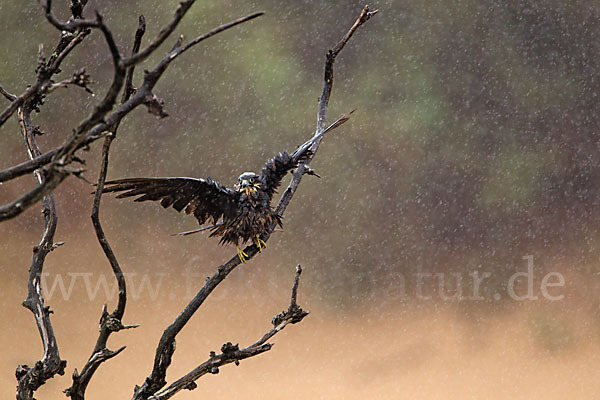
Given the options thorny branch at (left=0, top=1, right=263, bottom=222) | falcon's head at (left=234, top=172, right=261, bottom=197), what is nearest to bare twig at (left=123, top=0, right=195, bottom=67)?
thorny branch at (left=0, top=1, right=263, bottom=222)

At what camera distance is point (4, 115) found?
58.4 inches

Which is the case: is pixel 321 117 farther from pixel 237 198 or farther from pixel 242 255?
pixel 242 255

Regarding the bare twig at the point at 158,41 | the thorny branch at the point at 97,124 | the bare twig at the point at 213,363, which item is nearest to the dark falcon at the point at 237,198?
the bare twig at the point at 213,363

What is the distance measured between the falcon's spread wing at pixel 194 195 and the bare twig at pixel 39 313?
214mm

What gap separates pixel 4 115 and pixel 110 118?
25cm

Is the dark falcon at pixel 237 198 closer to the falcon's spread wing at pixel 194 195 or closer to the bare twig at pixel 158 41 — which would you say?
the falcon's spread wing at pixel 194 195

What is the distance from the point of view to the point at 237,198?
2250 mm

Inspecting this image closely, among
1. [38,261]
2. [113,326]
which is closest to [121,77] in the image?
[113,326]

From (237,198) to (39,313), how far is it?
67 centimetres

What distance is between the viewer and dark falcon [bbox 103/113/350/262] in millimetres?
2209

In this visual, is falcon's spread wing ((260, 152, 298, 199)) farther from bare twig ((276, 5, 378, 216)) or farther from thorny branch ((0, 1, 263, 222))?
thorny branch ((0, 1, 263, 222))

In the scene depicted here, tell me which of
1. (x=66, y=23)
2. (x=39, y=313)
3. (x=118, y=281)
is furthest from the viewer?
(x=39, y=313)

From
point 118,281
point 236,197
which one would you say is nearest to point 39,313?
point 118,281

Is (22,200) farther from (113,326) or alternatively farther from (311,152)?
(311,152)
